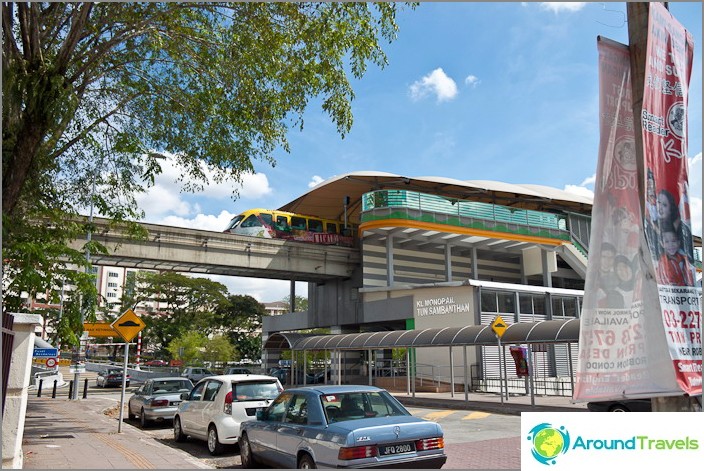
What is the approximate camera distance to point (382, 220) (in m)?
37.4

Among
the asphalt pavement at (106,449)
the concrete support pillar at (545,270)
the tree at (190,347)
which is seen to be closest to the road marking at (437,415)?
the asphalt pavement at (106,449)

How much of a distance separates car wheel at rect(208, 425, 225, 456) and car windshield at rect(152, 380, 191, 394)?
6.17 metres

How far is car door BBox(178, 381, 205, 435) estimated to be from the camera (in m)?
13.4

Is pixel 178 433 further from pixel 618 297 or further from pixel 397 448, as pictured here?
pixel 618 297

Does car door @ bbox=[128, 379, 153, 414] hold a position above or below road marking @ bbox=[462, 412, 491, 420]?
above

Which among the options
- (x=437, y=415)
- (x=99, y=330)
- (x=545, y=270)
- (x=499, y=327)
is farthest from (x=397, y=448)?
(x=545, y=270)

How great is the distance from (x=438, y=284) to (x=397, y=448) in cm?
2599

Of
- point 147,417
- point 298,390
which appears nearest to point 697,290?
point 298,390

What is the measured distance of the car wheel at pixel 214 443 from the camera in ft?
40.4

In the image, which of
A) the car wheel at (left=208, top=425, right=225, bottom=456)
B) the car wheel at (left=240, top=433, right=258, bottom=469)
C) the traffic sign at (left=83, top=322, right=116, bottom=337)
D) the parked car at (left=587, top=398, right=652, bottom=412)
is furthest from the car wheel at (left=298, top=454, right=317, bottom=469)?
the traffic sign at (left=83, top=322, right=116, bottom=337)

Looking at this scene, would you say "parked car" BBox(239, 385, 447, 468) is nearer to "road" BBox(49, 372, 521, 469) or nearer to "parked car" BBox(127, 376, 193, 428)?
"road" BBox(49, 372, 521, 469)

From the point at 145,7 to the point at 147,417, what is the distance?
11.5 m

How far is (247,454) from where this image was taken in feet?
33.8

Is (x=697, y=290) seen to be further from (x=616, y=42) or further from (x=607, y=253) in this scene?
(x=616, y=42)
